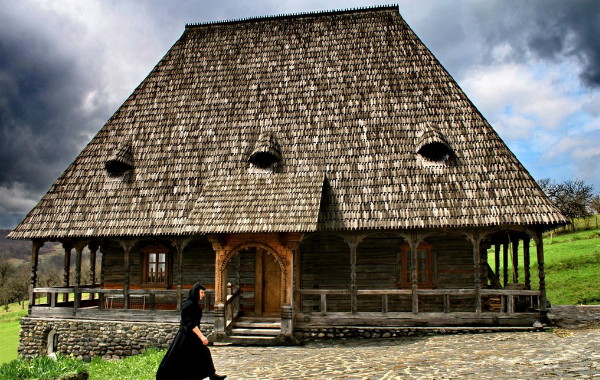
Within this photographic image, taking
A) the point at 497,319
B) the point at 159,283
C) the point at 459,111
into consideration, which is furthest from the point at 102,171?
the point at 497,319

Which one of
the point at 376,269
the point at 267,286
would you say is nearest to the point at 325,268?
the point at 376,269

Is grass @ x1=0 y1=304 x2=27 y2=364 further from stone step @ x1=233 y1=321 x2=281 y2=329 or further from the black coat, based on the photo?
the black coat

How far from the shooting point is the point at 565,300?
67.6 feet

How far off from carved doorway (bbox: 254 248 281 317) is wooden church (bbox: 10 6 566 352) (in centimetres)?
5

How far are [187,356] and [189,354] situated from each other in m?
0.04

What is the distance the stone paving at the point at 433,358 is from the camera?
332 inches

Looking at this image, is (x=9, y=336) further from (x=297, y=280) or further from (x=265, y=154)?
(x=297, y=280)

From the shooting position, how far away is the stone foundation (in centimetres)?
1470

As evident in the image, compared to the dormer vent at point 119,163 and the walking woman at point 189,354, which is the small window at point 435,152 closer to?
the walking woman at point 189,354

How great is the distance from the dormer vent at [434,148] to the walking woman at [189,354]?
9595 mm

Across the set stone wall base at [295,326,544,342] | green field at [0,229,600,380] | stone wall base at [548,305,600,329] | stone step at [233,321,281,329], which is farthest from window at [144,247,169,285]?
stone wall base at [548,305,600,329]

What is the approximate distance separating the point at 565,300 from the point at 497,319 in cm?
946

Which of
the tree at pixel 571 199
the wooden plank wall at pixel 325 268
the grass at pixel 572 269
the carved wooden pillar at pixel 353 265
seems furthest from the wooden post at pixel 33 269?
the tree at pixel 571 199

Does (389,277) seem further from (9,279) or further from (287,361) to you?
(9,279)
